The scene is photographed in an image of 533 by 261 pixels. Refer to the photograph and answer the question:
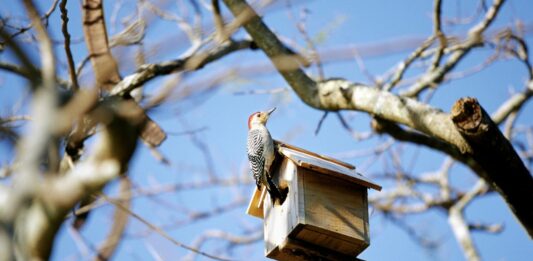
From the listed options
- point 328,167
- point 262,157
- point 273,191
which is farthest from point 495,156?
point 262,157

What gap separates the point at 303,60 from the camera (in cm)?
516

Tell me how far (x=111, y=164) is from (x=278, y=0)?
835mm

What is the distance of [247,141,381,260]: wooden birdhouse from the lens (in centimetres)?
421

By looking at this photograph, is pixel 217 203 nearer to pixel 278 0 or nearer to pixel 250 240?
pixel 250 240

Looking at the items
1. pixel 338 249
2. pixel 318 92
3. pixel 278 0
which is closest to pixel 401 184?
pixel 318 92

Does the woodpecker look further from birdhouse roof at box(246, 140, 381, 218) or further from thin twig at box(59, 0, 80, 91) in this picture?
thin twig at box(59, 0, 80, 91)

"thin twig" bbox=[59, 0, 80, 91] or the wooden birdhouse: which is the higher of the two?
"thin twig" bbox=[59, 0, 80, 91]

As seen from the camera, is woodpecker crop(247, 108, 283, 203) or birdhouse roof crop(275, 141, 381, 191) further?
woodpecker crop(247, 108, 283, 203)

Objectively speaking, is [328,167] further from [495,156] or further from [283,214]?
[495,156]

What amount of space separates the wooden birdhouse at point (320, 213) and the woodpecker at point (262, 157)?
22cm

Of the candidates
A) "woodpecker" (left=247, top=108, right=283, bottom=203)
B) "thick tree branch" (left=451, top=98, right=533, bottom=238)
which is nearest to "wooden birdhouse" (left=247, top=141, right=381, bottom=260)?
"woodpecker" (left=247, top=108, right=283, bottom=203)

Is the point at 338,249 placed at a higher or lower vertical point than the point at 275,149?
lower

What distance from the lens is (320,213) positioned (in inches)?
168

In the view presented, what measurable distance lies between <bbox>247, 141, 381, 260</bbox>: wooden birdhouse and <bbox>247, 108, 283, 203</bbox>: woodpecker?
22cm
